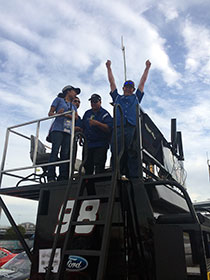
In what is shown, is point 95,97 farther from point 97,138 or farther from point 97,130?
Result: point 97,138

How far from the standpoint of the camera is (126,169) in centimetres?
335

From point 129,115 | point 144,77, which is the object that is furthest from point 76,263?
point 144,77

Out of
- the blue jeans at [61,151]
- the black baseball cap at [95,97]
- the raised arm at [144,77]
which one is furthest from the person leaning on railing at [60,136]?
the raised arm at [144,77]

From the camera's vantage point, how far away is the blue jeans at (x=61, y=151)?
363cm

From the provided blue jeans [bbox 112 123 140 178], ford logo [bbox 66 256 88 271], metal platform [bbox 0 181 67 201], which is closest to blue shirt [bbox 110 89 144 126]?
blue jeans [bbox 112 123 140 178]

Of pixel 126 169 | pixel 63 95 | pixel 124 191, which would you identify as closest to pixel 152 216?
pixel 124 191

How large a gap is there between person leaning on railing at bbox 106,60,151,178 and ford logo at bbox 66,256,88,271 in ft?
3.87

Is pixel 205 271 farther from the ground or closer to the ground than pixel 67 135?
closer to the ground

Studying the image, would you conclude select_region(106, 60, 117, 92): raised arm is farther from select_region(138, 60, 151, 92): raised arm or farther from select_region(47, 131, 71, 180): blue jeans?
select_region(47, 131, 71, 180): blue jeans

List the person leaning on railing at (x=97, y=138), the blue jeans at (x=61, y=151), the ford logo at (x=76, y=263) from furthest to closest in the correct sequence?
the person leaning on railing at (x=97, y=138)
the blue jeans at (x=61, y=151)
the ford logo at (x=76, y=263)

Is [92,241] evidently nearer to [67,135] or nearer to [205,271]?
[205,271]

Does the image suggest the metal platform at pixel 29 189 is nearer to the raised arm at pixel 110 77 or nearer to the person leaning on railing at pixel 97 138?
the person leaning on railing at pixel 97 138

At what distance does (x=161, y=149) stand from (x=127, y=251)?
2.04 metres

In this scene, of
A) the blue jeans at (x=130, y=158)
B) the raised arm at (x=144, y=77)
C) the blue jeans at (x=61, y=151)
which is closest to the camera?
the blue jeans at (x=130, y=158)
